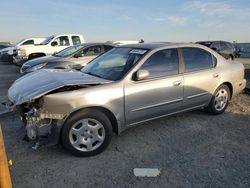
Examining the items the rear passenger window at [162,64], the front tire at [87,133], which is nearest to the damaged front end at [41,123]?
the front tire at [87,133]

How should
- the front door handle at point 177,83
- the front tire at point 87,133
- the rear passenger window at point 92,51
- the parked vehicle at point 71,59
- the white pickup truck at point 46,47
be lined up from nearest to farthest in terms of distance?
the front tire at point 87,133 < the front door handle at point 177,83 < the parked vehicle at point 71,59 < the rear passenger window at point 92,51 < the white pickup truck at point 46,47

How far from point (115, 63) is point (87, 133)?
4.82ft

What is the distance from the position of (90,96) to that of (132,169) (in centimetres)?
114

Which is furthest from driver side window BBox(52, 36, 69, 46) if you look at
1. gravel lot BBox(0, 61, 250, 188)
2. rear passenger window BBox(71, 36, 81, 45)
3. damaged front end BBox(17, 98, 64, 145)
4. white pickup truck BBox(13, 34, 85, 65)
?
damaged front end BBox(17, 98, 64, 145)

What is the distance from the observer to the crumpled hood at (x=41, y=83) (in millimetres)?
3604

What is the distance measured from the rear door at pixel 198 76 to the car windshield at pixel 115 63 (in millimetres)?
953

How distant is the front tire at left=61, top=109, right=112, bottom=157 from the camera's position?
3.64 m

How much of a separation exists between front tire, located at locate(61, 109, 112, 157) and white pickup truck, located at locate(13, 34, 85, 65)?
11.2m

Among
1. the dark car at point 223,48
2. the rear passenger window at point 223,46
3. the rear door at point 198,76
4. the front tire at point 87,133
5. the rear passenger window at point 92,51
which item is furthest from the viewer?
the rear passenger window at point 223,46

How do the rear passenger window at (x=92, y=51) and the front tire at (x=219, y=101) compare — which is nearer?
the front tire at (x=219, y=101)

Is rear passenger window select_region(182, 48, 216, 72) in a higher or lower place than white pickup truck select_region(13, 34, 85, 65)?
lower

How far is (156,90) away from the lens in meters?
4.32

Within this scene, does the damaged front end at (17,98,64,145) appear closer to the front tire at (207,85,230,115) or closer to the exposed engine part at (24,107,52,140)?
the exposed engine part at (24,107,52,140)

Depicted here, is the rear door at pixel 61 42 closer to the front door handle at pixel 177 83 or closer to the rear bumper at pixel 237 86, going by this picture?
the rear bumper at pixel 237 86
